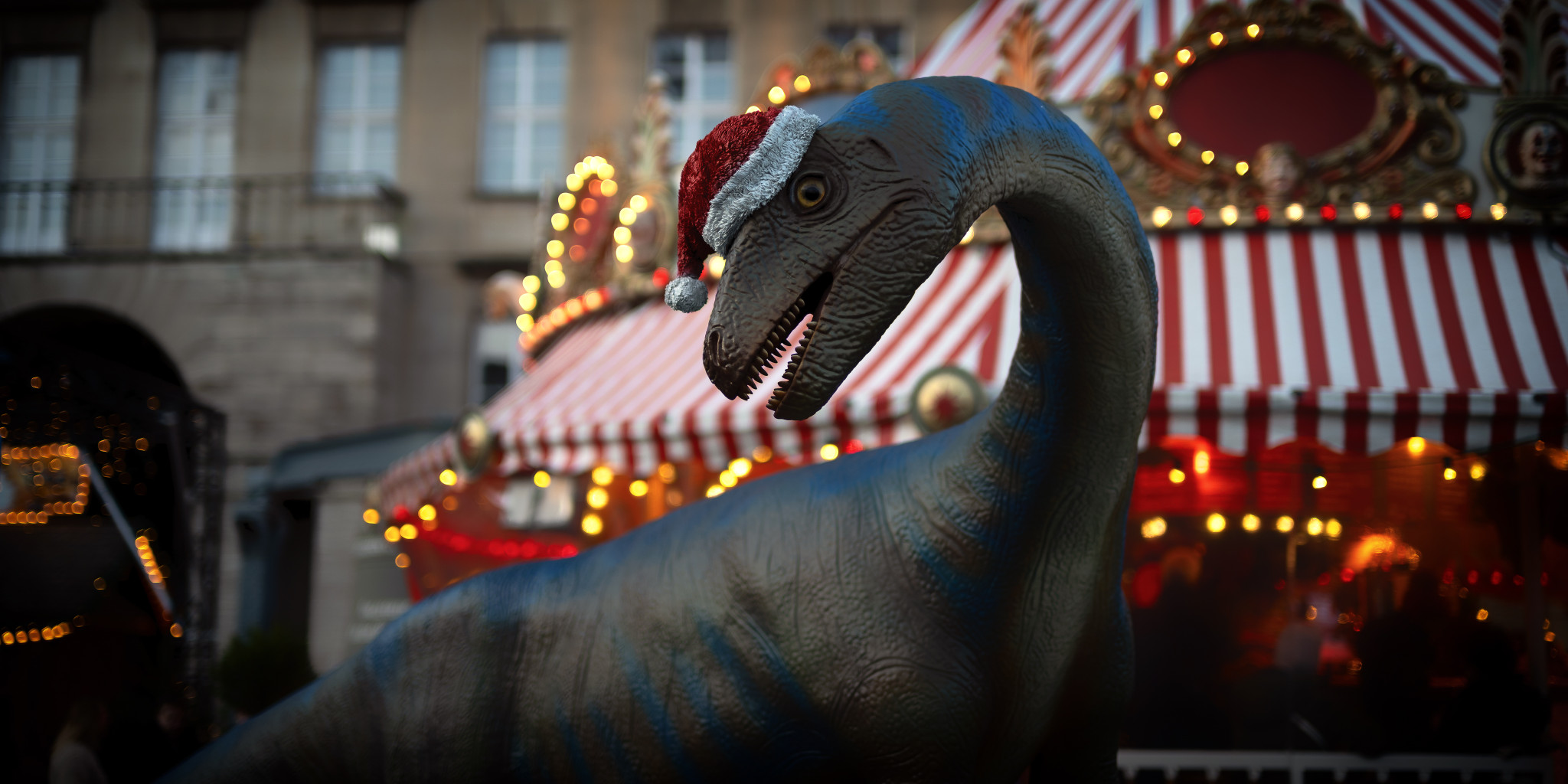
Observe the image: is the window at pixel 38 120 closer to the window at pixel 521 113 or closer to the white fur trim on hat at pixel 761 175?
the window at pixel 521 113

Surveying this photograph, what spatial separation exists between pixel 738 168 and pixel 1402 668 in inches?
169

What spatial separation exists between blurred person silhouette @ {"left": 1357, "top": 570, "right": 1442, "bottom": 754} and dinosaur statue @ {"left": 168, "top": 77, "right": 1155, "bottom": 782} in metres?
3.27

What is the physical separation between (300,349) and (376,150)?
9.49 ft

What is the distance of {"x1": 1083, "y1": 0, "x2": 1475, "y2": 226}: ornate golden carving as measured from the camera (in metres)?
4.41

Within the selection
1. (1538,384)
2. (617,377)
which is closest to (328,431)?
(617,377)

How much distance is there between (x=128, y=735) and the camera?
589 cm

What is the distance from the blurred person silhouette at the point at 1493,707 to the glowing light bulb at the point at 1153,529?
5.64 ft

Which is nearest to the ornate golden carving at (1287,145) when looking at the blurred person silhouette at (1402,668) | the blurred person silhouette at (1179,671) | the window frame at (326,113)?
the blurred person silhouette at (1402,668)

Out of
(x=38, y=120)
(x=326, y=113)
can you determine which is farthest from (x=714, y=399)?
(x=38, y=120)

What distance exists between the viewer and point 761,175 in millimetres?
1333

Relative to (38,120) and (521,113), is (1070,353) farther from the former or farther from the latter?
(38,120)

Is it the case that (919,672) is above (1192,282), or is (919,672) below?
below

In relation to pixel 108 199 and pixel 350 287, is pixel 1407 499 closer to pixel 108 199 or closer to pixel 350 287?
pixel 350 287

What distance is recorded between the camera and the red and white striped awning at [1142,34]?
4883mm
